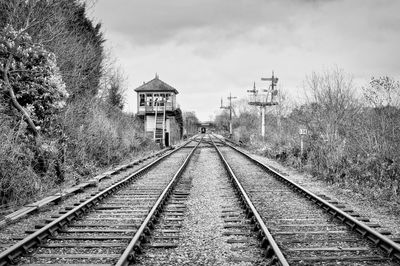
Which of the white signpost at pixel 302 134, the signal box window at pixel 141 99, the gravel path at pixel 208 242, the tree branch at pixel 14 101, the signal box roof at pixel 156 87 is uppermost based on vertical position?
the signal box roof at pixel 156 87

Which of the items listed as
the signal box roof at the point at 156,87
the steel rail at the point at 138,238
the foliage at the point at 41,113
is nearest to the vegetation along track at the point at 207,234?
the steel rail at the point at 138,238

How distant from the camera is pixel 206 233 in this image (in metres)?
6.08

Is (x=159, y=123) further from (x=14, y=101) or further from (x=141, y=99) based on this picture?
(x=14, y=101)

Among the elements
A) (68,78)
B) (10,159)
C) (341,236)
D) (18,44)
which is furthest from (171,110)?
(341,236)

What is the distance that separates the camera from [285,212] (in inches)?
295

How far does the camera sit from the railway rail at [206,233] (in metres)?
4.82

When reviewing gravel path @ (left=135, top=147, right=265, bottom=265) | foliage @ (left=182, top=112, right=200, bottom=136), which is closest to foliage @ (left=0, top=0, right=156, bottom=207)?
gravel path @ (left=135, top=147, right=265, bottom=265)

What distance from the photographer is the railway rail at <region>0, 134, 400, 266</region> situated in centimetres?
482

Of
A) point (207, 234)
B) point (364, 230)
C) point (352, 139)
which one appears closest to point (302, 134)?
point (352, 139)

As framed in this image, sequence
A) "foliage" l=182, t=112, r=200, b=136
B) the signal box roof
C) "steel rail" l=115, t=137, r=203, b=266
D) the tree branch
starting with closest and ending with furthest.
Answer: "steel rail" l=115, t=137, r=203, b=266
the tree branch
the signal box roof
"foliage" l=182, t=112, r=200, b=136

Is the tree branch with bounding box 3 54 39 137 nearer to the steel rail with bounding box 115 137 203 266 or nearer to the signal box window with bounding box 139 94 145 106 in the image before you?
the steel rail with bounding box 115 137 203 266

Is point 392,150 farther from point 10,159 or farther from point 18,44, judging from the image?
point 18,44

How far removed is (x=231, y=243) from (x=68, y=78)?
14.1 m

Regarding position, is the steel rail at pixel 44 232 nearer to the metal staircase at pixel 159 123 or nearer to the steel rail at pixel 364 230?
the steel rail at pixel 364 230
